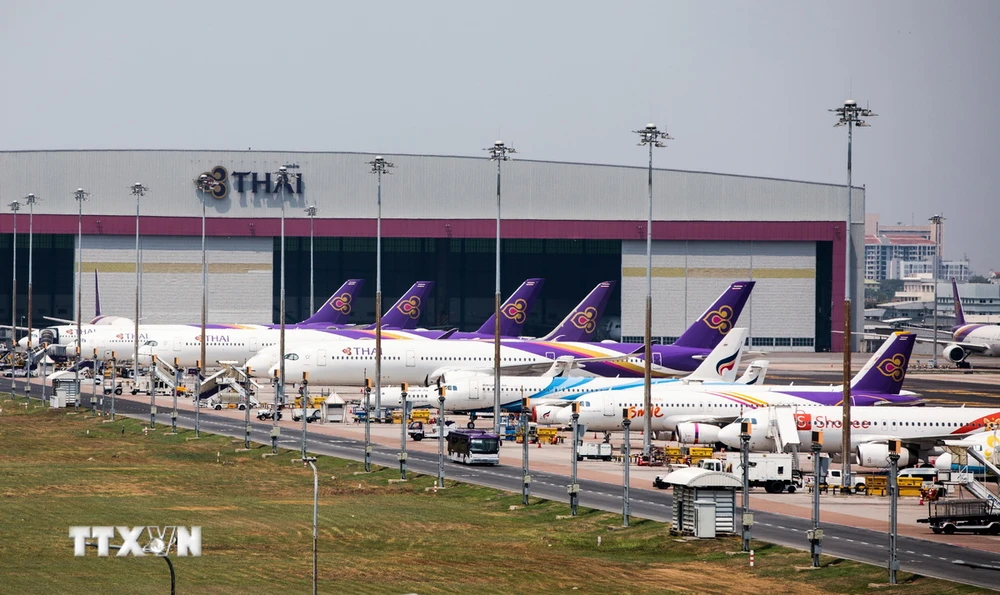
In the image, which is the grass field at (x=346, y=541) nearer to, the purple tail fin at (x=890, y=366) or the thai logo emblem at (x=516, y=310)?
the purple tail fin at (x=890, y=366)

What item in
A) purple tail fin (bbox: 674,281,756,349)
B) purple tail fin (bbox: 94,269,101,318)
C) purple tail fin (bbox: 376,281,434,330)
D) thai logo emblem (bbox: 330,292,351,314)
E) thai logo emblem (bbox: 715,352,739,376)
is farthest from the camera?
purple tail fin (bbox: 94,269,101,318)

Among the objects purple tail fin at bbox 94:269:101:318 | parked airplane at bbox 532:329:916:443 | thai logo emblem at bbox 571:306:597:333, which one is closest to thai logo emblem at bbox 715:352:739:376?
parked airplane at bbox 532:329:916:443

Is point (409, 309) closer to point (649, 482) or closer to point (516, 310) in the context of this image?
point (516, 310)

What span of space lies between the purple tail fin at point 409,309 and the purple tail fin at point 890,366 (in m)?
85.1

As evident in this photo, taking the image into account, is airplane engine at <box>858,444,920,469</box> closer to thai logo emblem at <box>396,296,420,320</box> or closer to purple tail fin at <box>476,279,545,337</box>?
purple tail fin at <box>476,279,545,337</box>

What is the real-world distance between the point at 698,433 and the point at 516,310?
65.7 m

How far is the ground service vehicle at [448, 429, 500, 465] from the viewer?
3750 inches

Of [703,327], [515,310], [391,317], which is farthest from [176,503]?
[391,317]

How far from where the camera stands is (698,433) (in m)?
99.8

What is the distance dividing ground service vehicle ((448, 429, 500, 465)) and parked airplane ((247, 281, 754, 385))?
1336 inches

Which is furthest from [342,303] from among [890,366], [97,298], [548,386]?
[890,366]

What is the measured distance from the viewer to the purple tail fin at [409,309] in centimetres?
18288

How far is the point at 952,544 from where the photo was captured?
216ft

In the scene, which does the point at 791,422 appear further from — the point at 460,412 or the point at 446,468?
the point at 460,412
